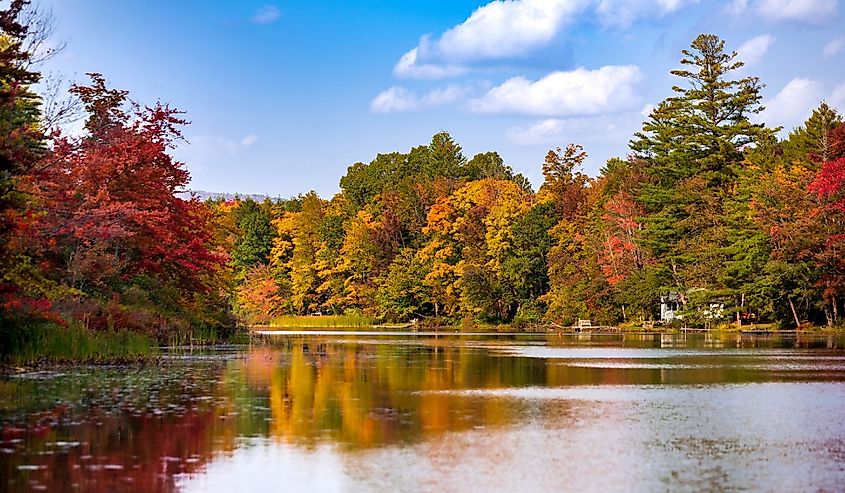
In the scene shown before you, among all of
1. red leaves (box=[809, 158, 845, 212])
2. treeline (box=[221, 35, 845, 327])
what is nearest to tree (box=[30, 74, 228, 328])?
treeline (box=[221, 35, 845, 327])

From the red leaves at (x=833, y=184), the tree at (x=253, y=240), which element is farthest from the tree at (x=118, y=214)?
the tree at (x=253, y=240)

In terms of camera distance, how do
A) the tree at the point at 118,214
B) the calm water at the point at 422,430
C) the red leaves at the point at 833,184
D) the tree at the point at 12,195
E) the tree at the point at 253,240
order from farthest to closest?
the tree at the point at 253,240 < the red leaves at the point at 833,184 < the tree at the point at 118,214 < the tree at the point at 12,195 < the calm water at the point at 422,430

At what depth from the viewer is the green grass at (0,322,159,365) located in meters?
24.1

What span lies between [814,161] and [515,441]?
5532cm

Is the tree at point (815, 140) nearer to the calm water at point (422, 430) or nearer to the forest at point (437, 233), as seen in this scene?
the forest at point (437, 233)

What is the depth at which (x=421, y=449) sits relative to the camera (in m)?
12.8

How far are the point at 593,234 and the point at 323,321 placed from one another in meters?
29.3

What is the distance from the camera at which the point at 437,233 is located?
3568 inches

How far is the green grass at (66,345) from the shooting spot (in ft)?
79.0

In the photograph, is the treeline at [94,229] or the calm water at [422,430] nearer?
the calm water at [422,430]

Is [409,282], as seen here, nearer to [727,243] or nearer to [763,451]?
[727,243]

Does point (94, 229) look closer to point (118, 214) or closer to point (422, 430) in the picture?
point (118, 214)

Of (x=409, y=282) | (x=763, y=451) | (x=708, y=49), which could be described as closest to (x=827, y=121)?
(x=708, y=49)

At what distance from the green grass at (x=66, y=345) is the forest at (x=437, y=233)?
0.14m
